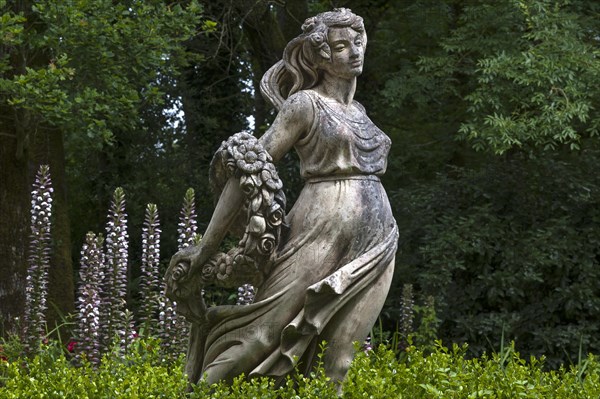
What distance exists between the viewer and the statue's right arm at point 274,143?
19.8ft

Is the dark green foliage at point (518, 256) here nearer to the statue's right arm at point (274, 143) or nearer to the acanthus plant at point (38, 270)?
the acanthus plant at point (38, 270)

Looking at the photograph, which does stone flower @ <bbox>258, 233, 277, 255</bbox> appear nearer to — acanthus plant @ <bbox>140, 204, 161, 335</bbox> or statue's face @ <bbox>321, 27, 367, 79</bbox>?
statue's face @ <bbox>321, 27, 367, 79</bbox>

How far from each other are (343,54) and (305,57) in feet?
0.74

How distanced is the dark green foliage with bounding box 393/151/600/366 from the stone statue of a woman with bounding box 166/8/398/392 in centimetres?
618

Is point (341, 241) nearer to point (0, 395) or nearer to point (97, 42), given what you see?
point (0, 395)

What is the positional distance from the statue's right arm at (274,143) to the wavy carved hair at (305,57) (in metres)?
0.23

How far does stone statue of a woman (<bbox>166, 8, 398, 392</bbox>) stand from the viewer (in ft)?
19.4

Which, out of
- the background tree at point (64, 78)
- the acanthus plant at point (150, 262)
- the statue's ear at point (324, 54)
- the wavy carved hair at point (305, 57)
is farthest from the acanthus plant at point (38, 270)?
the statue's ear at point (324, 54)

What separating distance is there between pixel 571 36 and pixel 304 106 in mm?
7116

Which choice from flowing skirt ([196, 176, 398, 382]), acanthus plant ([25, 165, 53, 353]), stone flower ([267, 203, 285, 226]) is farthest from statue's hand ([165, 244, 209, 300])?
acanthus plant ([25, 165, 53, 353])

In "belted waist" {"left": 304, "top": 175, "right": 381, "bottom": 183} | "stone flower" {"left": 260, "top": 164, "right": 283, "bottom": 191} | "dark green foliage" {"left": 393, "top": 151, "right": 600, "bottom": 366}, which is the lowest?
"dark green foliage" {"left": 393, "top": 151, "right": 600, "bottom": 366}

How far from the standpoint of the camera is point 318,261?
596 centimetres

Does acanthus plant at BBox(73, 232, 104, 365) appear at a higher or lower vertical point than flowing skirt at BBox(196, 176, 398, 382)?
lower

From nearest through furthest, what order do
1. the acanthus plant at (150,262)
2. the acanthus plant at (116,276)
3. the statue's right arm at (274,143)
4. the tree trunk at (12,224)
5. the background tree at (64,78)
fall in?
the statue's right arm at (274,143) → the acanthus plant at (116,276) → the acanthus plant at (150,262) → the background tree at (64,78) → the tree trunk at (12,224)
